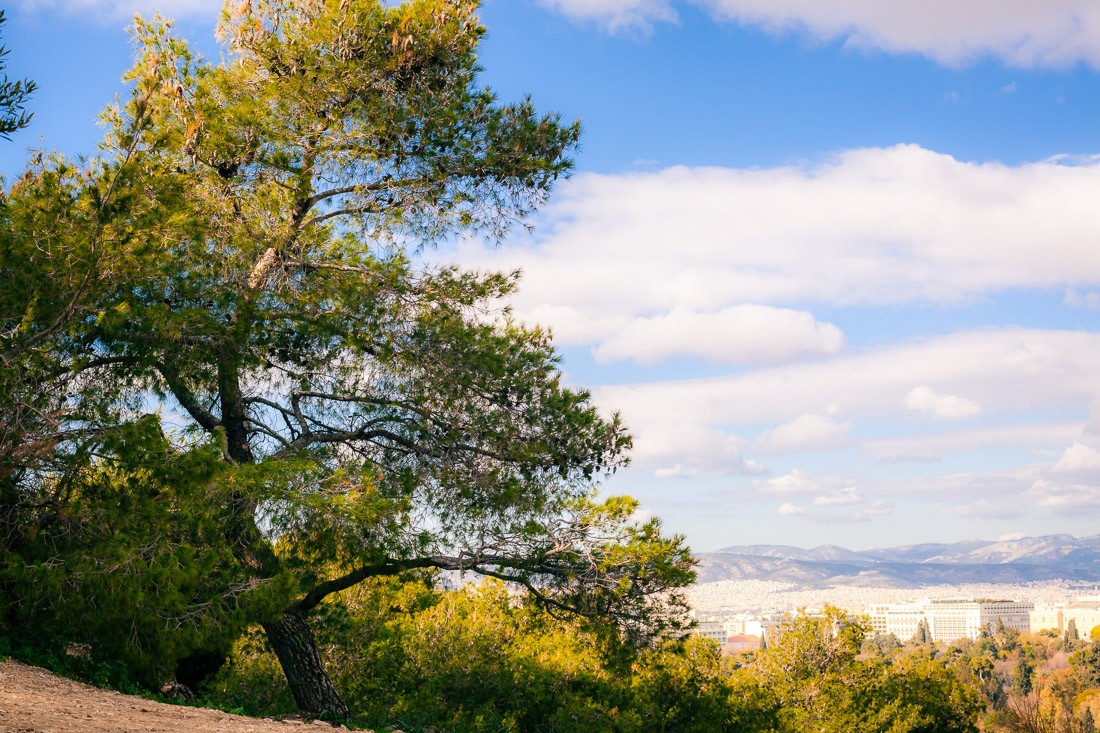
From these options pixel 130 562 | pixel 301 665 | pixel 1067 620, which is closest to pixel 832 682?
pixel 301 665

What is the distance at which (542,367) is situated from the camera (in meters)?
11.4

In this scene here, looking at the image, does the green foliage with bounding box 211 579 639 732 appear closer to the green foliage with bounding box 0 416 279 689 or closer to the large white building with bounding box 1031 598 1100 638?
the green foliage with bounding box 0 416 279 689

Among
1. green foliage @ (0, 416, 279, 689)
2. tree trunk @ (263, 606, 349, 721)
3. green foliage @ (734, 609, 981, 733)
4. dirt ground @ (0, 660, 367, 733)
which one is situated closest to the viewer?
dirt ground @ (0, 660, 367, 733)

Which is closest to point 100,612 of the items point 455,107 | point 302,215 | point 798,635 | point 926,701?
point 302,215

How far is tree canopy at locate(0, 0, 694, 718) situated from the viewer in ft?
30.5

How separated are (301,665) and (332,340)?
148 inches

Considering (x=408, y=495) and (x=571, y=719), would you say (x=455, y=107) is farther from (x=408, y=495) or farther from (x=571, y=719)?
(x=571, y=719)

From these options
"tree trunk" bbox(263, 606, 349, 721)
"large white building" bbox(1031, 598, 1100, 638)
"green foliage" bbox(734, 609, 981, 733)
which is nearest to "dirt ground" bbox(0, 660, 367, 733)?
"tree trunk" bbox(263, 606, 349, 721)

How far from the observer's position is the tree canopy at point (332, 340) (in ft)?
30.5

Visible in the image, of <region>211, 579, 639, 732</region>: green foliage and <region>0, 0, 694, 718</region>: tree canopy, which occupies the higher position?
<region>0, 0, 694, 718</region>: tree canopy

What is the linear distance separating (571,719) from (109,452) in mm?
11168

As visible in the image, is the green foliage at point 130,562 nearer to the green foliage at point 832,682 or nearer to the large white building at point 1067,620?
the green foliage at point 832,682

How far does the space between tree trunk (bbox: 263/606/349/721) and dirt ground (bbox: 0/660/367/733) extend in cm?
220

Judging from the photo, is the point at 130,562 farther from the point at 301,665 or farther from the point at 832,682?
the point at 832,682
